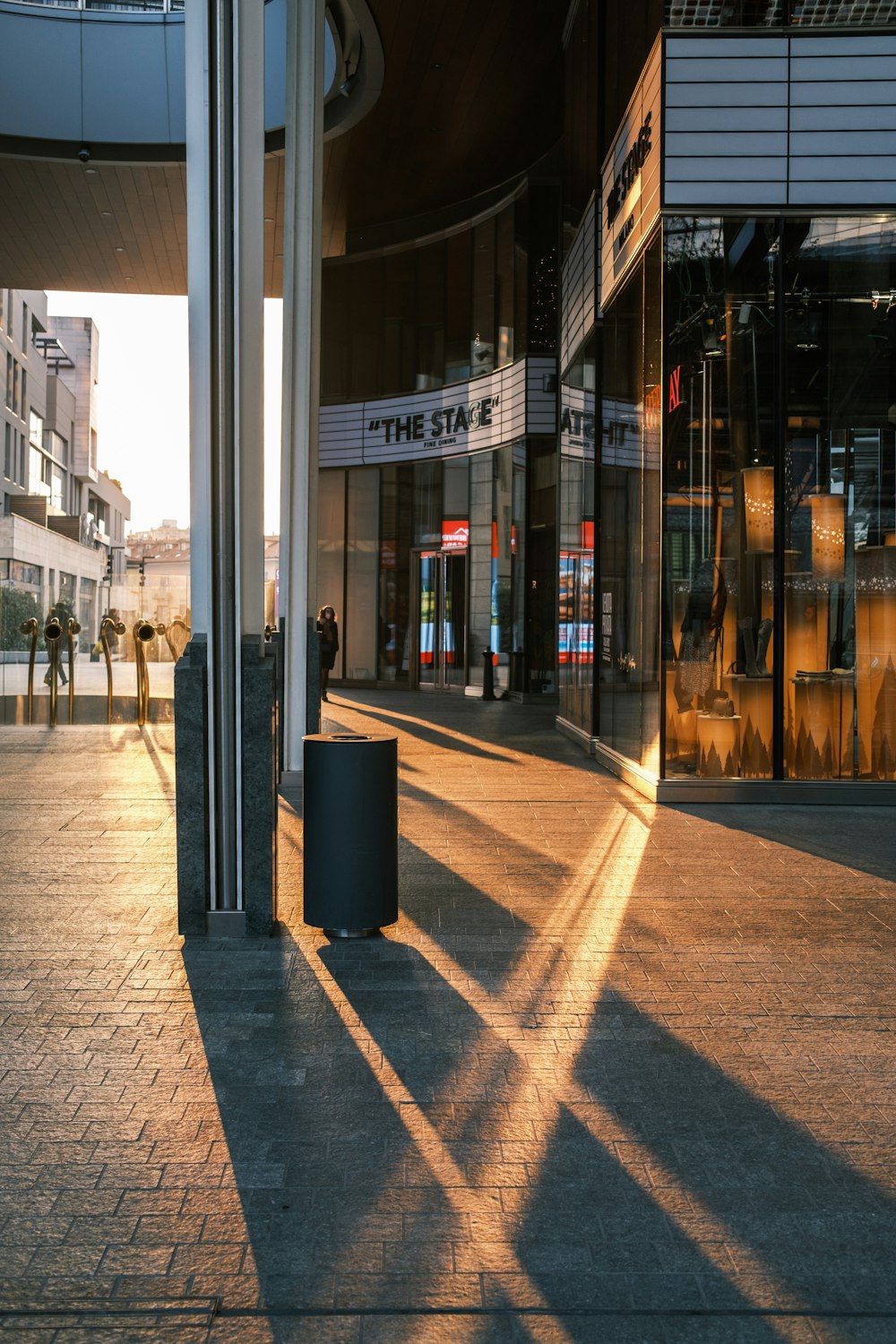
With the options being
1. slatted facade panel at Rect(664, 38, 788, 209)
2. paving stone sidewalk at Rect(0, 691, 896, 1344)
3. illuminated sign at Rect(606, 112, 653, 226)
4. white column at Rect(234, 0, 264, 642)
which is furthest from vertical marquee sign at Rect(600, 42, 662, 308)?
paving stone sidewalk at Rect(0, 691, 896, 1344)

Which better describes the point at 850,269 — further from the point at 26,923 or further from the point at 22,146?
the point at 22,146

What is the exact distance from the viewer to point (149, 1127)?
12.8 feet

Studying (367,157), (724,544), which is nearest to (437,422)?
(367,157)

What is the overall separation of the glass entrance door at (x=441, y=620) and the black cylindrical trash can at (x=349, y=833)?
63.7 feet

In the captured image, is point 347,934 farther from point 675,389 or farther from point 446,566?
point 446,566

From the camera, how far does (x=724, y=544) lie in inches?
431

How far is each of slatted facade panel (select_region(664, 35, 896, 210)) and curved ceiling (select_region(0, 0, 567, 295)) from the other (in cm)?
590

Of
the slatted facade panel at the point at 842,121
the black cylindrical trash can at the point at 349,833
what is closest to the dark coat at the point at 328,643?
the slatted facade panel at the point at 842,121

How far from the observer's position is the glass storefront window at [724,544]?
11.0m

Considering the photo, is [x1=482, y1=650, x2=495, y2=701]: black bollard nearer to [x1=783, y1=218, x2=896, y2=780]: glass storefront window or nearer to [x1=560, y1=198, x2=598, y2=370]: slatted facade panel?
[x1=560, y1=198, x2=598, y2=370]: slatted facade panel

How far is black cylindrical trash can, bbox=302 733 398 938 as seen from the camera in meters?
6.05

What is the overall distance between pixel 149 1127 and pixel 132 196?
16680 millimetres

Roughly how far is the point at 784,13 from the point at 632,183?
2.02 m

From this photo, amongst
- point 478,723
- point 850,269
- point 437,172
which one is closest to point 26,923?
point 850,269
